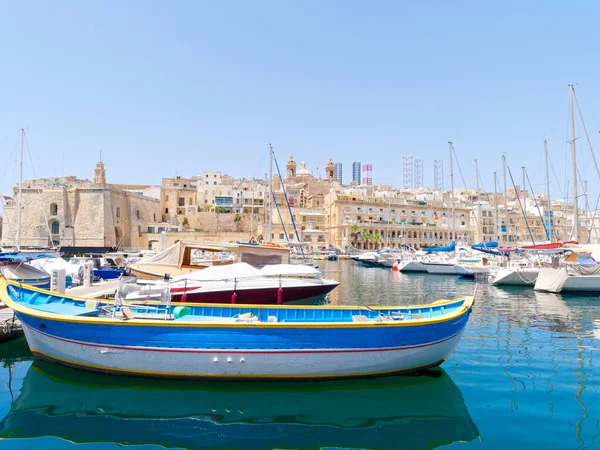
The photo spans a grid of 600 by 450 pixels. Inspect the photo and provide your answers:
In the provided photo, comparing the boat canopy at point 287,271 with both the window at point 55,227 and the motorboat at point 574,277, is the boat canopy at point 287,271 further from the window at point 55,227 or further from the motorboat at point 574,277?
the window at point 55,227

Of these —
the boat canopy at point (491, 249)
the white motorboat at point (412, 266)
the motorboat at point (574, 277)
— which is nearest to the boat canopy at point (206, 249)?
the motorboat at point (574, 277)

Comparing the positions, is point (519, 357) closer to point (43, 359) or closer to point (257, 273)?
point (257, 273)

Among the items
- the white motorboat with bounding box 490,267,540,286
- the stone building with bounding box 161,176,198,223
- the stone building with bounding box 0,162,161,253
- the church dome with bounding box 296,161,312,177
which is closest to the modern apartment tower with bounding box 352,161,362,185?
the church dome with bounding box 296,161,312,177

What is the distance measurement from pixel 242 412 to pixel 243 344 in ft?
3.65

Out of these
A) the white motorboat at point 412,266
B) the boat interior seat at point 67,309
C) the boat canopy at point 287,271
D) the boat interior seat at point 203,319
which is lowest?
the white motorboat at point 412,266

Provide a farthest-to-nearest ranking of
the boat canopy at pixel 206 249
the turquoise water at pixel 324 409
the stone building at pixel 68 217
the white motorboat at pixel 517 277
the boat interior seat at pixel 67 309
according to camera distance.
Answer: the stone building at pixel 68 217, the white motorboat at pixel 517 277, the boat canopy at pixel 206 249, the boat interior seat at pixel 67 309, the turquoise water at pixel 324 409

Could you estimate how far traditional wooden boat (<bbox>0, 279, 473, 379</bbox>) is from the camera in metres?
7.13

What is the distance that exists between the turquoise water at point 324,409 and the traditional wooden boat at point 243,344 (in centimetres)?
31

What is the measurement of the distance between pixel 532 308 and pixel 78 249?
4942cm

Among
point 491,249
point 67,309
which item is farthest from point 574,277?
point 67,309

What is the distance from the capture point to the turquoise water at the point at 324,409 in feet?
18.3

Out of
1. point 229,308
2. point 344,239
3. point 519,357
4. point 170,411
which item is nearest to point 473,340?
point 519,357

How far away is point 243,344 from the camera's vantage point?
7129mm

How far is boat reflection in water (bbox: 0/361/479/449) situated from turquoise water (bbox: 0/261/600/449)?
17mm
